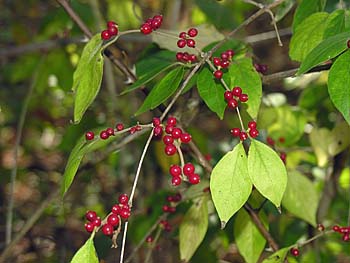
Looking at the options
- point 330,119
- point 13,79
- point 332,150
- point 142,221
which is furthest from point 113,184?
point 332,150

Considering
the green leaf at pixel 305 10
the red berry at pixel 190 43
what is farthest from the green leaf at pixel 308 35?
the red berry at pixel 190 43

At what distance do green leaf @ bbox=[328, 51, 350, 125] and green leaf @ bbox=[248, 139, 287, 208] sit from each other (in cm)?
10

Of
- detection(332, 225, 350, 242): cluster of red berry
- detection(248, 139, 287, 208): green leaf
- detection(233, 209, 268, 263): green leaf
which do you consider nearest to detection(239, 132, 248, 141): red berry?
detection(248, 139, 287, 208): green leaf

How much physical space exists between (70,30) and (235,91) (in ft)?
3.68

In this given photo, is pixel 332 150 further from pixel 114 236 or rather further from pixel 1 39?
pixel 1 39

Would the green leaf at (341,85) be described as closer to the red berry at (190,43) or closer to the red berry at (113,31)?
the red berry at (190,43)

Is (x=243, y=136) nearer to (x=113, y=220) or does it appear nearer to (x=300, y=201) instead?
(x=113, y=220)

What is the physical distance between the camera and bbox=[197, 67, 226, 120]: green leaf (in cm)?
95

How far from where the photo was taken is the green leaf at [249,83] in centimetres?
97

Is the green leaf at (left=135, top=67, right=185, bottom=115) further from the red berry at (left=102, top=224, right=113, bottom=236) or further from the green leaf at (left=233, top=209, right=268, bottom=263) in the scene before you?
the green leaf at (left=233, top=209, right=268, bottom=263)

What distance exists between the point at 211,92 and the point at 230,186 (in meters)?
0.19

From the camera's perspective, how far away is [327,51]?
0.85 m

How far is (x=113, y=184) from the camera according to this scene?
2.88 m

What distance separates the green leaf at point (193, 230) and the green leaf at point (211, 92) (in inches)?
15.2
